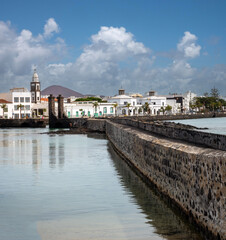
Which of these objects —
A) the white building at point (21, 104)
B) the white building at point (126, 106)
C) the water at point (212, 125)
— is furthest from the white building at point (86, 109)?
the water at point (212, 125)

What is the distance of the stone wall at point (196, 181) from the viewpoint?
21.3 feet

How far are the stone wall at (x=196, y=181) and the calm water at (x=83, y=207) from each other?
1.39ft

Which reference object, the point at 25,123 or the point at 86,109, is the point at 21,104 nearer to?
the point at 86,109

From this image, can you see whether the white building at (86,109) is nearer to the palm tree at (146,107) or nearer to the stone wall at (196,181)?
the palm tree at (146,107)

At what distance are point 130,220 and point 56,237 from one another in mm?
1883

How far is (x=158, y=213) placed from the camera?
1006 cm

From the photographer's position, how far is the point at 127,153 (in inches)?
821

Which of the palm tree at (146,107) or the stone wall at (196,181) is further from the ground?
the palm tree at (146,107)

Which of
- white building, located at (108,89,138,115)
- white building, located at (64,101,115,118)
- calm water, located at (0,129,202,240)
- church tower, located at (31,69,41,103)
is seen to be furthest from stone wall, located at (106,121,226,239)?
white building, located at (108,89,138,115)

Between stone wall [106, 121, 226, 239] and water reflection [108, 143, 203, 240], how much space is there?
247 mm

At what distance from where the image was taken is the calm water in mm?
8570

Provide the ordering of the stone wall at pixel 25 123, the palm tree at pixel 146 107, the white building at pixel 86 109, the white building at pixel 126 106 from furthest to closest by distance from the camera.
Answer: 1. the palm tree at pixel 146 107
2. the white building at pixel 126 106
3. the white building at pixel 86 109
4. the stone wall at pixel 25 123

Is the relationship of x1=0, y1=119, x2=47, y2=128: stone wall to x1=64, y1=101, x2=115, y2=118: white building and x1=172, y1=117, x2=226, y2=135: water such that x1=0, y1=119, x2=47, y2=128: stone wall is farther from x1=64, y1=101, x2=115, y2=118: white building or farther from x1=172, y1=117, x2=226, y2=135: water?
x1=64, y1=101, x2=115, y2=118: white building

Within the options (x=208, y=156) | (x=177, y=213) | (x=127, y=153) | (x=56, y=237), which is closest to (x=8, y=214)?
(x=56, y=237)
